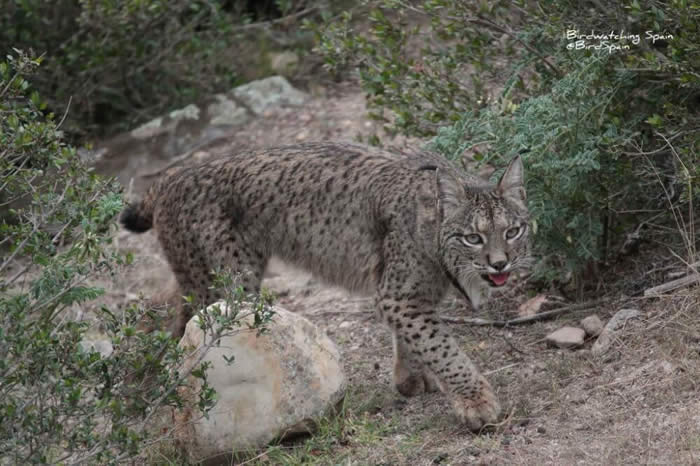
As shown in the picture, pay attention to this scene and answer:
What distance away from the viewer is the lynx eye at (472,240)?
5.75 meters

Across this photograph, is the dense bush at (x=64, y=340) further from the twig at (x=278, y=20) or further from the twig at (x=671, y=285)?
the twig at (x=278, y=20)

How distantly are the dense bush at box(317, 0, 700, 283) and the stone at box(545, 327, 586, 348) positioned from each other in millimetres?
487

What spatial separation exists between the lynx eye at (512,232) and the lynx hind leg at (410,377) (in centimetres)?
107

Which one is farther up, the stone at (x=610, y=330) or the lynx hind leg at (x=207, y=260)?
the lynx hind leg at (x=207, y=260)

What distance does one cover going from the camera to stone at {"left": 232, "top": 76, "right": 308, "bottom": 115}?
11094mm

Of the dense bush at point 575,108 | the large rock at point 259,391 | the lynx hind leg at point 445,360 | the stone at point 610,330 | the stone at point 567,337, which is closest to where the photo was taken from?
the large rock at point 259,391

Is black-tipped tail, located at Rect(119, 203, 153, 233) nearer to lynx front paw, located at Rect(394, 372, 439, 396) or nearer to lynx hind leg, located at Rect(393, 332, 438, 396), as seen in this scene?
lynx hind leg, located at Rect(393, 332, 438, 396)

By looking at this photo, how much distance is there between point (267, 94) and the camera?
1120cm

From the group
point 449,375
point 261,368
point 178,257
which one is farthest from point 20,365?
point 449,375

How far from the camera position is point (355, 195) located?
6.48m

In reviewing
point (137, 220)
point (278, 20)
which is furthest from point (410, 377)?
point (278, 20)

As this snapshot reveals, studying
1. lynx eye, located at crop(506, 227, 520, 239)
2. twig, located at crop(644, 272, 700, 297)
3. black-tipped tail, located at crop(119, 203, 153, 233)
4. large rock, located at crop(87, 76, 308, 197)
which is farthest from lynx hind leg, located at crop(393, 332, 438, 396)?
large rock, located at crop(87, 76, 308, 197)

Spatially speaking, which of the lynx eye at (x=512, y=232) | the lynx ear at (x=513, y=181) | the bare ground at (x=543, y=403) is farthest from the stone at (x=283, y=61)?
the lynx eye at (x=512, y=232)

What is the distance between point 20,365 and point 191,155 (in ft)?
19.7
